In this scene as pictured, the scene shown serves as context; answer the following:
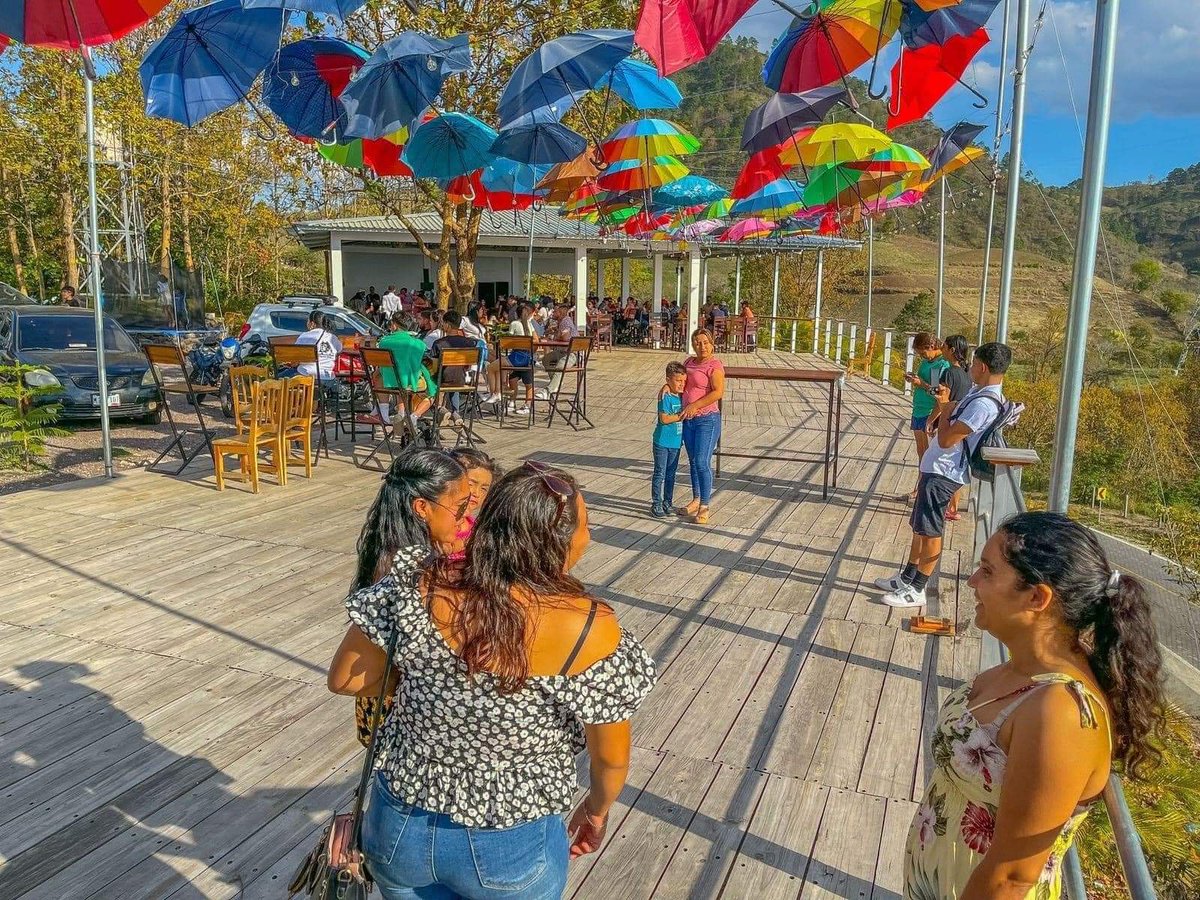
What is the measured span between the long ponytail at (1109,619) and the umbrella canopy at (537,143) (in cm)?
799

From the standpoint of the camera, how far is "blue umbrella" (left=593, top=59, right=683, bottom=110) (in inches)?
314

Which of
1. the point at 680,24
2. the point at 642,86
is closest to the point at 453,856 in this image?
the point at 680,24

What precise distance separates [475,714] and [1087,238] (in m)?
2.54

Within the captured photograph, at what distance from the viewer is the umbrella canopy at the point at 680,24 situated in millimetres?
4707

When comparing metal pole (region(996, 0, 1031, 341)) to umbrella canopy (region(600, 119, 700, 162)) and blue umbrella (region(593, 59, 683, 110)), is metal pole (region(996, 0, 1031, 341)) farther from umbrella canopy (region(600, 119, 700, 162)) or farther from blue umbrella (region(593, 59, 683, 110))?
umbrella canopy (region(600, 119, 700, 162))

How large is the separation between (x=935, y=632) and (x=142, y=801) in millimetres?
3711

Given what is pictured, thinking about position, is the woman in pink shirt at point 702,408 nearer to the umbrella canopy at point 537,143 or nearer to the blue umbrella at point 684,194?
the umbrella canopy at point 537,143

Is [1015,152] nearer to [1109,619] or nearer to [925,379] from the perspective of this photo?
[925,379]

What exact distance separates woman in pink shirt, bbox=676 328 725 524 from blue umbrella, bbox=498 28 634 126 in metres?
2.17

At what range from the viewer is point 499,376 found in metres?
11.3

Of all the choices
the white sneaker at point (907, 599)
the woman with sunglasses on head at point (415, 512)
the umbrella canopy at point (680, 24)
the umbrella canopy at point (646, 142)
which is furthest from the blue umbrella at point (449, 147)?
the woman with sunglasses on head at point (415, 512)

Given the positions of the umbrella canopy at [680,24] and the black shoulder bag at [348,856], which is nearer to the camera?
the black shoulder bag at [348,856]

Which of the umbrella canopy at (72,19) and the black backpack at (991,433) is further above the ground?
the umbrella canopy at (72,19)

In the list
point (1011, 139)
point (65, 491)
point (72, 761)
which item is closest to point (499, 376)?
point (65, 491)
